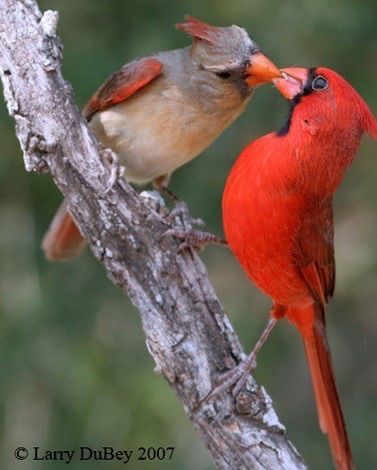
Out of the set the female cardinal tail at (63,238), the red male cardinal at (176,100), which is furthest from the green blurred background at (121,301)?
the red male cardinal at (176,100)

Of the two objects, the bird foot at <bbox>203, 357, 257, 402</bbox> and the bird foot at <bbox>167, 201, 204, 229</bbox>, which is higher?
the bird foot at <bbox>167, 201, 204, 229</bbox>

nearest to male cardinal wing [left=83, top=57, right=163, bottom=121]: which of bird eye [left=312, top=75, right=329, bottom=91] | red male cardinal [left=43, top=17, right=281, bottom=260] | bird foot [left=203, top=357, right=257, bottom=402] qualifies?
red male cardinal [left=43, top=17, right=281, bottom=260]

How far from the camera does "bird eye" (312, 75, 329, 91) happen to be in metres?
3.15

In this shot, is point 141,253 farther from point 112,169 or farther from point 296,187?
point 296,187

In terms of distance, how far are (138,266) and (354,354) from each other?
6.65ft

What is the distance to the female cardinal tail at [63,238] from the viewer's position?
12.9 ft

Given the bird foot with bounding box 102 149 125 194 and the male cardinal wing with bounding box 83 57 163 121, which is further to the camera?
the male cardinal wing with bounding box 83 57 163 121

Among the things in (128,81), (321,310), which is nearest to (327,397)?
(321,310)

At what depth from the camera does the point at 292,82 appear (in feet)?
10.7

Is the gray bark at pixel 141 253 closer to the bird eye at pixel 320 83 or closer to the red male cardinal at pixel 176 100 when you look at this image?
the red male cardinal at pixel 176 100

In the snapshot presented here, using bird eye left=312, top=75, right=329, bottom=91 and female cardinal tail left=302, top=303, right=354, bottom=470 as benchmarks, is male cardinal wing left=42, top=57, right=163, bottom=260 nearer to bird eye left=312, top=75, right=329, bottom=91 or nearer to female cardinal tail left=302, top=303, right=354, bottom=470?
bird eye left=312, top=75, right=329, bottom=91

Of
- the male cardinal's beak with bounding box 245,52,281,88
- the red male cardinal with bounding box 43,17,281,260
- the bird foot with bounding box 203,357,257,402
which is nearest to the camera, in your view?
the bird foot with bounding box 203,357,257,402

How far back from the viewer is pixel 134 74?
12.0 ft

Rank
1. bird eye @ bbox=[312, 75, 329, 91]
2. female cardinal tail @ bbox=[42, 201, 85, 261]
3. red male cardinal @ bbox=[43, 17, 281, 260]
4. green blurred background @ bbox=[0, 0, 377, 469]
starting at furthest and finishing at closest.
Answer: green blurred background @ bbox=[0, 0, 377, 469] → female cardinal tail @ bbox=[42, 201, 85, 261] → red male cardinal @ bbox=[43, 17, 281, 260] → bird eye @ bbox=[312, 75, 329, 91]
